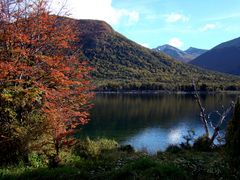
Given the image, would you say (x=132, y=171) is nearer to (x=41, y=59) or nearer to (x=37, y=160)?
(x=37, y=160)

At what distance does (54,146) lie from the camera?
16672 mm

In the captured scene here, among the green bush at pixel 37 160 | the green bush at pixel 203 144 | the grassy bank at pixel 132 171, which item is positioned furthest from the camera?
the green bush at pixel 203 144

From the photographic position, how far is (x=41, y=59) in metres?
16.8

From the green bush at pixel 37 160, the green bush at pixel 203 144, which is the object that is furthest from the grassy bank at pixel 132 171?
the green bush at pixel 203 144

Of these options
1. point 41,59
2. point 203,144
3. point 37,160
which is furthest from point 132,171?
point 203,144

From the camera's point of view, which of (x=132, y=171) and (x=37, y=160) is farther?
(x=37, y=160)

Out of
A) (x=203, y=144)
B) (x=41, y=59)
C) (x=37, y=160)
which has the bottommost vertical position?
(x=203, y=144)

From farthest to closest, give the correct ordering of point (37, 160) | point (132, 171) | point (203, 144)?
point (203, 144)
point (37, 160)
point (132, 171)

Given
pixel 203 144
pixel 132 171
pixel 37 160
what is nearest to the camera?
pixel 132 171

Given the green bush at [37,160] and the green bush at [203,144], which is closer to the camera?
the green bush at [37,160]

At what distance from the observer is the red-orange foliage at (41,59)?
15.9 metres

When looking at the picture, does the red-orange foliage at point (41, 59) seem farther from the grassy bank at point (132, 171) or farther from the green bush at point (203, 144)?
the green bush at point (203, 144)

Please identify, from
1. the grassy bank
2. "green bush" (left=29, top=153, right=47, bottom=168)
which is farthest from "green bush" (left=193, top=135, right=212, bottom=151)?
"green bush" (left=29, top=153, right=47, bottom=168)

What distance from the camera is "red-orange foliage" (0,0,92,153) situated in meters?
15.9
